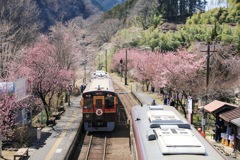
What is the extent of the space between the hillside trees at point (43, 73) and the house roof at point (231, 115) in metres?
10.5

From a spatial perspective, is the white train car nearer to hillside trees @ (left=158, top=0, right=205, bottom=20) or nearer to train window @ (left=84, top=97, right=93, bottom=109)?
train window @ (left=84, top=97, right=93, bottom=109)

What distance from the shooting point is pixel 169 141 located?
7.44 m

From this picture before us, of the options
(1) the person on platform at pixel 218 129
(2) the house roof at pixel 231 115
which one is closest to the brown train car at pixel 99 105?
(1) the person on platform at pixel 218 129

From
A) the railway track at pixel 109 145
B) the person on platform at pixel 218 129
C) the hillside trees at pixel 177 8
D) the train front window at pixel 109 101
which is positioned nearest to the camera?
the railway track at pixel 109 145

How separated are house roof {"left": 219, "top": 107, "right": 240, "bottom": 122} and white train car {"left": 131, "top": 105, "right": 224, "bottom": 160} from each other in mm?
5057

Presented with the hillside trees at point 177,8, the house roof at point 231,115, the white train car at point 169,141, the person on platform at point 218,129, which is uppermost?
the hillside trees at point 177,8

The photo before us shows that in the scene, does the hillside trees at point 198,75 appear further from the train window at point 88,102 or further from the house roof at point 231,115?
the train window at point 88,102

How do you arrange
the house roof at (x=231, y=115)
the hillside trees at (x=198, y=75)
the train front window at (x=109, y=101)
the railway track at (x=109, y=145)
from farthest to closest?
the hillside trees at (x=198, y=75) < the train front window at (x=109, y=101) < the railway track at (x=109, y=145) < the house roof at (x=231, y=115)

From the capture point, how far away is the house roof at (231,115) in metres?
14.6

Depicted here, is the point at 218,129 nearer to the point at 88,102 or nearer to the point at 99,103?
the point at 99,103

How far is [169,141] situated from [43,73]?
598 inches

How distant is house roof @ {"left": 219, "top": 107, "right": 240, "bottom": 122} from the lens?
47.9 feet

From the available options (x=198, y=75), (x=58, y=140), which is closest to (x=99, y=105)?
(x=58, y=140)

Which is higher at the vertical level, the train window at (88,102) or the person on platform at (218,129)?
the train window at (88,102)
